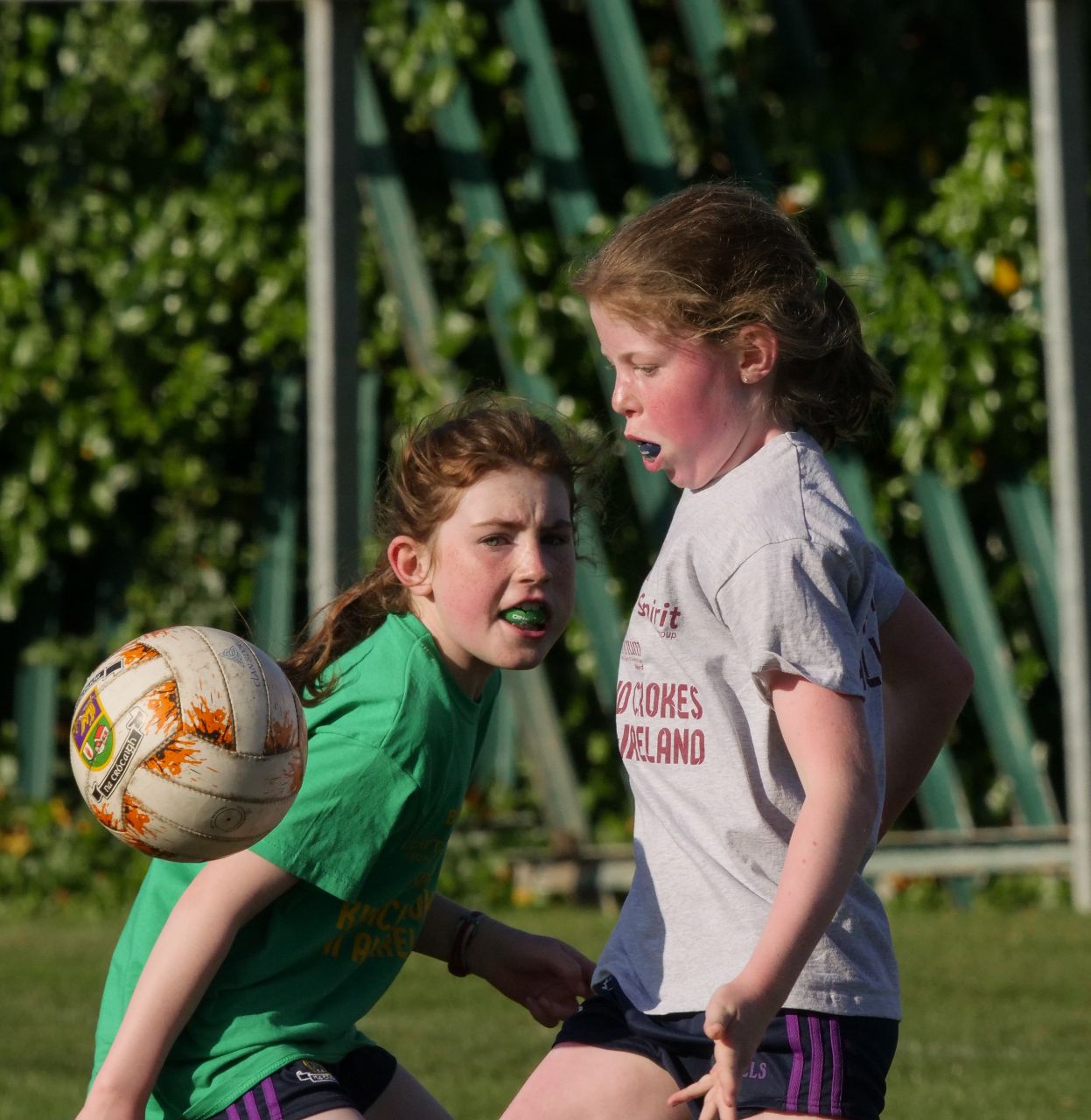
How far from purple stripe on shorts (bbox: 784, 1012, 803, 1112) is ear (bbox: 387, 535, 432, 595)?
0.94m

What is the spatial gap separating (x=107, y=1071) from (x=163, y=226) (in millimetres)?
6293

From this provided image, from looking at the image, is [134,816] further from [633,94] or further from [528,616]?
[633,94]

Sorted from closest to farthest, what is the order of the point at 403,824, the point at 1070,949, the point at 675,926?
1. the point at 675,926
2. the point at 403,824
3. the point at 1070,949

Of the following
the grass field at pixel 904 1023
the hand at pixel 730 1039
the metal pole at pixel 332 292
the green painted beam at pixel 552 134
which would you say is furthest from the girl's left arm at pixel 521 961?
the green painted beam at pixel 552 134

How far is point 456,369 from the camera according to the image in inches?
320

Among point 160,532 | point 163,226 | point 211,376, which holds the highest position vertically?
point 163,226

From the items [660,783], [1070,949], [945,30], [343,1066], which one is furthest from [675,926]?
[945,30]

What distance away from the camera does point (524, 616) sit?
2.96m

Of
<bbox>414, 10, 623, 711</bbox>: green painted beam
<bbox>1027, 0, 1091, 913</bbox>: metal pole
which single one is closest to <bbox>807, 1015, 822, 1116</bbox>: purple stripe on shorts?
<bbox>1027, 0, 1091, 913</bbox>: metal pole

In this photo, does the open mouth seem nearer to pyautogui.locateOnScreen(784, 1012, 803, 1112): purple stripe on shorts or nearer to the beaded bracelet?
the beaded bracelet

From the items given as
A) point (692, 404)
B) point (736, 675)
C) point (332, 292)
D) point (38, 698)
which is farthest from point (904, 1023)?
point (38, 698)

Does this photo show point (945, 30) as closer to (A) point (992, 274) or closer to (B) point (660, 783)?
(A) point (992, 274)

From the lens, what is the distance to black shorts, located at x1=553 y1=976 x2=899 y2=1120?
2.50m

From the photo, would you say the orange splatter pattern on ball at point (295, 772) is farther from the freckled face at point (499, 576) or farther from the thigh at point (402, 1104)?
the thigh at point (402, 1104)
